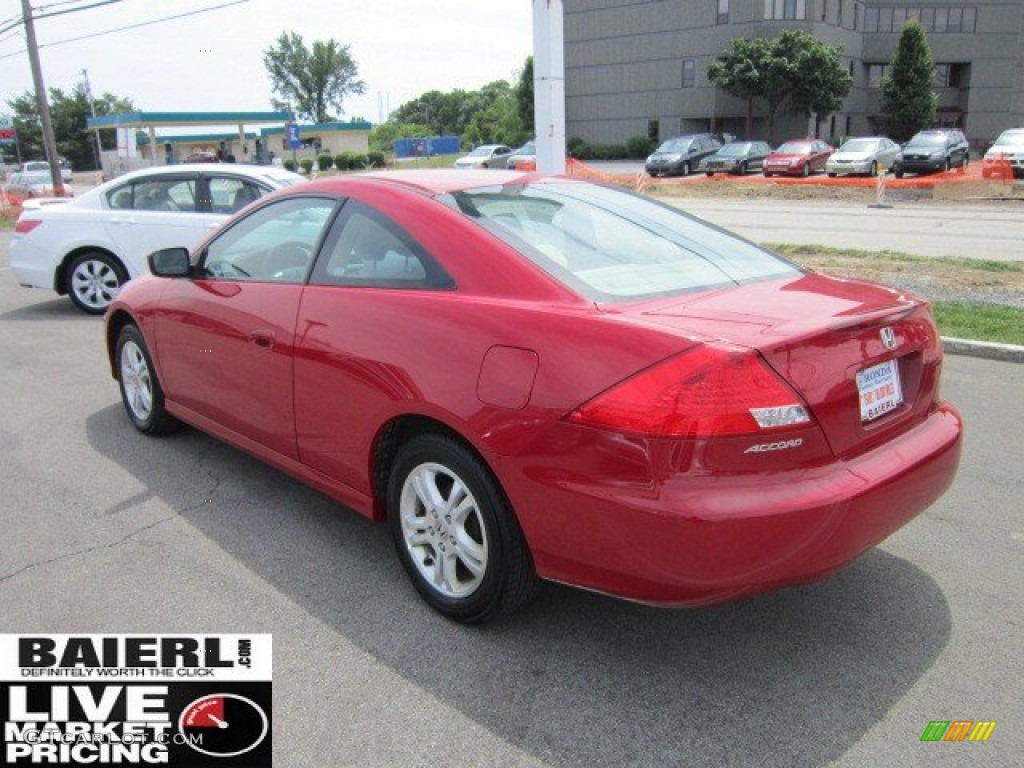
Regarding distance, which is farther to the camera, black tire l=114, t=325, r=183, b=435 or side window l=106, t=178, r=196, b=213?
side window l=106, t=178, r=196, b=213

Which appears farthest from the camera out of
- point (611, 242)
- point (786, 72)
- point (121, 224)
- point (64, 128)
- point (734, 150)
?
point (64, 128)

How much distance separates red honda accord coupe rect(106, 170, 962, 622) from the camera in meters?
2.39

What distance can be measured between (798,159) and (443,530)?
34443 mm

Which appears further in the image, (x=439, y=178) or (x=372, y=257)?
(x=439, y=178)

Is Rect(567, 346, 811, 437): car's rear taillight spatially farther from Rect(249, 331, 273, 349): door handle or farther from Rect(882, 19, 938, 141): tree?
Rect(882, 19, 938, 141): tree

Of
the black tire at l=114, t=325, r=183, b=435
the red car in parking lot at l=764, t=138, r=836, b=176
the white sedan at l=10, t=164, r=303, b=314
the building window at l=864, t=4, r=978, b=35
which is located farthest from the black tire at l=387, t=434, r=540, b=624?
the building window at l=864, t=4, r=978, b=35

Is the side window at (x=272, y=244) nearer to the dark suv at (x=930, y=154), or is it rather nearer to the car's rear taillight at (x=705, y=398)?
the car's rear taillight at (x=705, y=398)

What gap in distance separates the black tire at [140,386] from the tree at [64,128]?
306ft

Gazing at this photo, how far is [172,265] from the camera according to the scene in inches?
170

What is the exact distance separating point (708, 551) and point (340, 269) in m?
1.93

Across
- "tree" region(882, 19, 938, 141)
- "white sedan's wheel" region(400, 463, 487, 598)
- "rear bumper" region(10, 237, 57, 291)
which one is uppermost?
"tree" region(882, 19, 938, 141)

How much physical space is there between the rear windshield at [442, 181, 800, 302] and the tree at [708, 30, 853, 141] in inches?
1978

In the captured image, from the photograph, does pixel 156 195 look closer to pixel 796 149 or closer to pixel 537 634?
pixel 537 634

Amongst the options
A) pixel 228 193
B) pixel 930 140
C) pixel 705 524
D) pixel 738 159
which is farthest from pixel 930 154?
pixel 705 524
